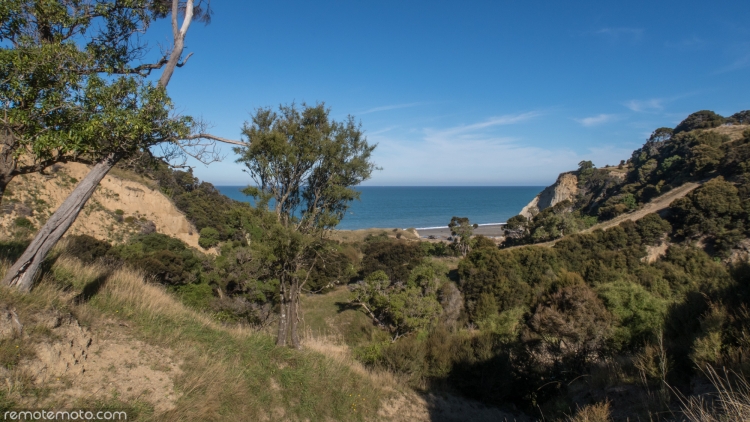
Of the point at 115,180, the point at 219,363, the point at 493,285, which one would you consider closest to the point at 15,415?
the point at 219,363

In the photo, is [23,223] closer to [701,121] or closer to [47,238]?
[47,238]

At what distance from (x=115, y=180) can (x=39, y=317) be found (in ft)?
129

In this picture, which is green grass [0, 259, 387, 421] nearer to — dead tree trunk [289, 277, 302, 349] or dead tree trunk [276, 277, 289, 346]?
dead tree trunk [276, 277, 289, 346]

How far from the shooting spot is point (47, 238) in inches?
173

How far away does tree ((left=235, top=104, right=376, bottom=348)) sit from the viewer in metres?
8.86

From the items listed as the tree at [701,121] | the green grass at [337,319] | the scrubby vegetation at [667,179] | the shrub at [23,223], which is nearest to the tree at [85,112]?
the green grass at [337,319]

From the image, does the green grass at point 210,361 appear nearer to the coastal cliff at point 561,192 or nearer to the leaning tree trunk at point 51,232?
the leaning tree trunk at point 51,232

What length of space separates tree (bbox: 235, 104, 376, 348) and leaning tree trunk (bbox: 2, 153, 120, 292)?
165 inches

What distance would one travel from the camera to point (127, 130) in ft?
14.3

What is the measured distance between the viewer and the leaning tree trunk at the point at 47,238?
4.37 m

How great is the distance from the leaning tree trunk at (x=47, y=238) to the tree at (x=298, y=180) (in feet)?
13.8

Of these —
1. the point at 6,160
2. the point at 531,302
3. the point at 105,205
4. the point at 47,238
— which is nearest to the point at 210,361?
the point at 47,238

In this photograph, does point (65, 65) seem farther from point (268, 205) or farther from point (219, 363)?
point (268, 205)

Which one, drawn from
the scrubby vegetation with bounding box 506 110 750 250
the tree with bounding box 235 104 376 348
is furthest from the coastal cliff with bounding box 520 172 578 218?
the tree with bounding box 235 104 376 348
